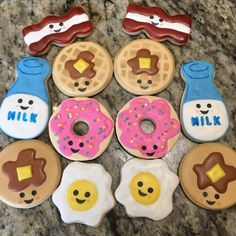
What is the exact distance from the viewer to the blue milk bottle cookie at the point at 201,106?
31.4 inches

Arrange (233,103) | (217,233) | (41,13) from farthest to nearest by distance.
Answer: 1. (41,13)
2. (233,103)
3. (217,233)

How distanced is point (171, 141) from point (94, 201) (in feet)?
0.70

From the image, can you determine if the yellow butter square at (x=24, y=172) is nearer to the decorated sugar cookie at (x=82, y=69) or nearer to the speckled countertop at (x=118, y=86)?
the speckled countertop at (x=118, y=86)

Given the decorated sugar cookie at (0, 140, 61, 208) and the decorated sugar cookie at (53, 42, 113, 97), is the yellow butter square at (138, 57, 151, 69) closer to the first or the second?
the decorated sugar cookie at (53, 42, 113, 97)

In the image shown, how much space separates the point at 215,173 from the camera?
0.76 meters

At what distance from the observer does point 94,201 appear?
749 mm

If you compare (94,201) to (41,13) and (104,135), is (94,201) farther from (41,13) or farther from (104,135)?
(41,13)

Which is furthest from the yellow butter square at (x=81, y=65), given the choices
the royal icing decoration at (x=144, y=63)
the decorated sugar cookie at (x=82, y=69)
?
the royal icing decoration at (x=144, y=63)

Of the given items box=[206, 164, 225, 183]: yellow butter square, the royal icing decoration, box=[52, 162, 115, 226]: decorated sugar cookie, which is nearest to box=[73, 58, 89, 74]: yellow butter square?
the royal icing decoration

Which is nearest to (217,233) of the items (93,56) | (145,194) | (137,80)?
(145,194)

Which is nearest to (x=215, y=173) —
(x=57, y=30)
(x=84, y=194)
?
(x=84, y=194)

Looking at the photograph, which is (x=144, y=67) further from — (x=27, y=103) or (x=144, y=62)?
(x=27, y=103)

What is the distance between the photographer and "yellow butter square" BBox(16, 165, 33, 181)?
76 cm

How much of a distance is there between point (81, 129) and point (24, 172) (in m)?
0.16
